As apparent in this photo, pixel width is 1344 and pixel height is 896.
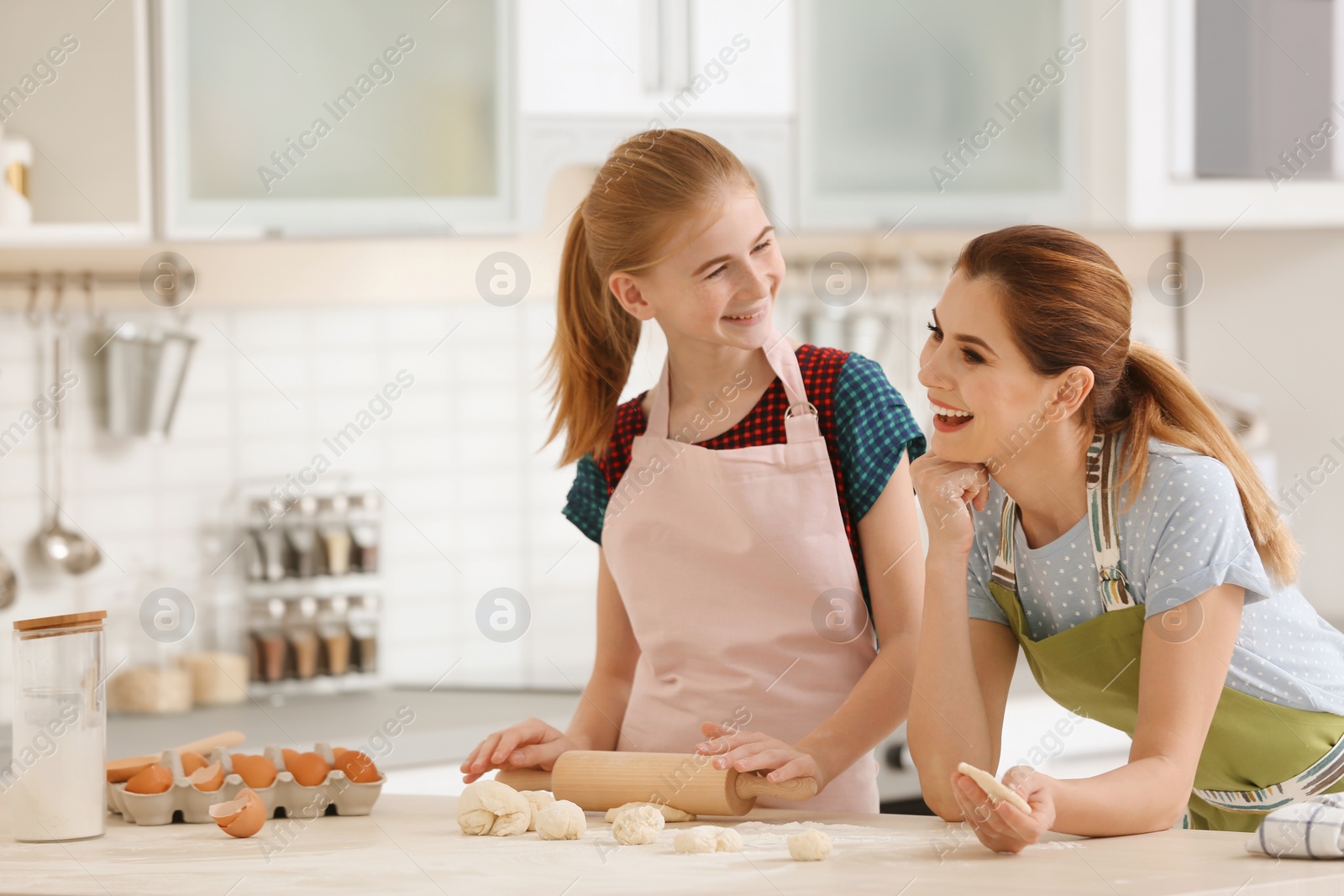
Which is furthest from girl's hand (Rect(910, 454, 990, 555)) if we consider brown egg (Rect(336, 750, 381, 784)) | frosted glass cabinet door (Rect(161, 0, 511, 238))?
frosted glass cabinet door (Rect(161, 0, 511, 238))

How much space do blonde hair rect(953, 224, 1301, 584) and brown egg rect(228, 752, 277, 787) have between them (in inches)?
28.2

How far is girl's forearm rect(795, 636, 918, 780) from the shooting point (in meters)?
1.09

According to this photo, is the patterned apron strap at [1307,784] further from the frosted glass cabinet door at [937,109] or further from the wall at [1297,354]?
the wall at [1297,354]

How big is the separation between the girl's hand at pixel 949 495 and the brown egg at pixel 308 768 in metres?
0.54

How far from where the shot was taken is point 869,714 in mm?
1122

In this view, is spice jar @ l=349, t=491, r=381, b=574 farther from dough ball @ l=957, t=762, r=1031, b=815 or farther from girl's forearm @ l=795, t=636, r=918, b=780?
dough ball @ l=957, t=762, r=1031, b=815

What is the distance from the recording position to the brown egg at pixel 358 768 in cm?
107

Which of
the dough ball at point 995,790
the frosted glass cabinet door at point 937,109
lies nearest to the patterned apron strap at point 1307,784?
the dough ball at point 995,790

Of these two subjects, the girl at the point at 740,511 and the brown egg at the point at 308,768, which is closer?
the brown egg at the point at 308,768

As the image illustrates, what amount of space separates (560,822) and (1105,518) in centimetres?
51

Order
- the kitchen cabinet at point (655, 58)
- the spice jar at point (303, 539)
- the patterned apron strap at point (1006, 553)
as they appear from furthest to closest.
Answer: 1. the spice jar at point (303, 539)
2. the kitchen cabinet at point (655, 58)
3. the patterned apron strap at point (1006, 553)

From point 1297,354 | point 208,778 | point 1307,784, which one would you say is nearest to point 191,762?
point 208,778

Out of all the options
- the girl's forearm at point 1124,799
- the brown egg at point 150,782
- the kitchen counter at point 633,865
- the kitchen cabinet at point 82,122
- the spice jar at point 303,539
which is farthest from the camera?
the spice jar at point 303,539

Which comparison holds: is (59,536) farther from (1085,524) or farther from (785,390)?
(1085,524)
